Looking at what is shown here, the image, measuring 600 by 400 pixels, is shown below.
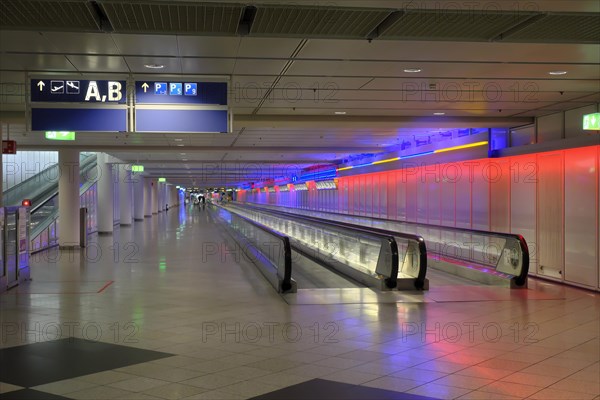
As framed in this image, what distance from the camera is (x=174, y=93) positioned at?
23.0 ft

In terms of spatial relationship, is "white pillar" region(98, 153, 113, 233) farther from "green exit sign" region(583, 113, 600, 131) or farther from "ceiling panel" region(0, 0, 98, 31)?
"green exit sign" region(583, 113, 600, 131)

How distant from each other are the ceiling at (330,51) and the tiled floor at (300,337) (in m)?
3.13

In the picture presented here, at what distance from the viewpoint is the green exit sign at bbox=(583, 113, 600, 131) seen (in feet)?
30.3

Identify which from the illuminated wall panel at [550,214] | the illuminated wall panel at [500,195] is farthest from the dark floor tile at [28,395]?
the illuminated wall panel at [500,195]

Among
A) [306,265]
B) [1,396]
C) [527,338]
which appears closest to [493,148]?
[306,265]

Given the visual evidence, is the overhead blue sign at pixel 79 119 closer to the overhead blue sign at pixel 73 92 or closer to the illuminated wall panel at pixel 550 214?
the overhead blue sign at pixel 73 92

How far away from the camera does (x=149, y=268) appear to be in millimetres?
12914

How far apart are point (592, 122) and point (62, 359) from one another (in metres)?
8.72

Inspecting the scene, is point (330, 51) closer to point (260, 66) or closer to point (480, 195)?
point (260, 66)

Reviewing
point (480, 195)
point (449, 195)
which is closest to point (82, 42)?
point (480, 195)

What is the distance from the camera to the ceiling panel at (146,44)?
227 inches

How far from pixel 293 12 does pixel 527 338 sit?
4617 mm

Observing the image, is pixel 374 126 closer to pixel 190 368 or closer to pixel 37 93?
pixel 37 93

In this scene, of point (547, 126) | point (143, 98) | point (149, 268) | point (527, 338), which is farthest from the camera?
point (149, 268)
